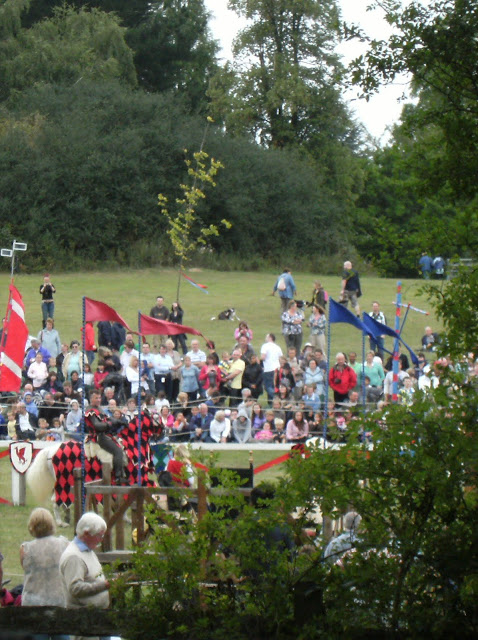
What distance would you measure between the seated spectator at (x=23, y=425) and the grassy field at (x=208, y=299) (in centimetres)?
66

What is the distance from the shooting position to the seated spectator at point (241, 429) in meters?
17.1

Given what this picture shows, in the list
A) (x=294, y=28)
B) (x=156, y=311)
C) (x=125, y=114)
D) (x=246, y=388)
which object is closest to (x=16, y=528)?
(x=246, y=388)

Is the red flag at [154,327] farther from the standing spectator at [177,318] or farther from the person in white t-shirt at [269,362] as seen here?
the standing spectator at [177,318]

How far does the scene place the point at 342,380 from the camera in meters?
18.9

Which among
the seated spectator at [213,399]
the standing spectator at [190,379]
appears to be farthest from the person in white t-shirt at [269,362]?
the standing spectator at [190,379]

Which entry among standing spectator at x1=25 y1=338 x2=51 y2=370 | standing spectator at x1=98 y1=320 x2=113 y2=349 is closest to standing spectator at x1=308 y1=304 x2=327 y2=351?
standing spectator at x1=98 y1=320 x2=113 y2=349

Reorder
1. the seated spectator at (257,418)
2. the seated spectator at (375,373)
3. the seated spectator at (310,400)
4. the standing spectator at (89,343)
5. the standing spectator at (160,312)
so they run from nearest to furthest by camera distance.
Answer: the seated spectator at (257,418) < the seated spectator at (310,400) < the seated spectator at (375,373) < the standing spectator at (89,343) < the standing spectator at (160,312)

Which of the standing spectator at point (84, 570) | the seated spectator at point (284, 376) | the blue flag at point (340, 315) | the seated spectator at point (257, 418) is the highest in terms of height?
the blue flag at point (340, 315)

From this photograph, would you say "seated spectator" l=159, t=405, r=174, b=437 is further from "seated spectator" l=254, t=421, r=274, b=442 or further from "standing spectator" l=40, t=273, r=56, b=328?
"standing spectator" l=40, t=273, r=56, b=328

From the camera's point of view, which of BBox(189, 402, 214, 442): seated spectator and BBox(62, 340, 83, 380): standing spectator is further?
BBox(62, 340, 83, 380): standing spectator

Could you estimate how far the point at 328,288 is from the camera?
38750 mm

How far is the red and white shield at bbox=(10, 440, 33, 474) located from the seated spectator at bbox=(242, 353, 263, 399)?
682 centimetres

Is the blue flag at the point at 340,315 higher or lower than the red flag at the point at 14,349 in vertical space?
higher

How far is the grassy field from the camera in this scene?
28312 millimetres
